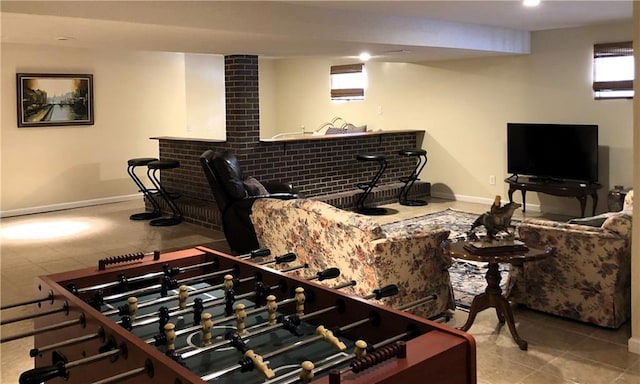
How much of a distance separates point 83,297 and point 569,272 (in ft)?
9.56

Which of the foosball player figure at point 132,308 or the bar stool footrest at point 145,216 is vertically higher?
the foosball player figure at point 132,308

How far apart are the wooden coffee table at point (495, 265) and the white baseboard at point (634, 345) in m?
0.57

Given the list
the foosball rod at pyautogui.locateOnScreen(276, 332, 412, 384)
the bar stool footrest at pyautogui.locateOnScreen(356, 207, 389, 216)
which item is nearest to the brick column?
the bar stool footrest at pyautogui.locateOnScreen(356, 207, 389, 216)

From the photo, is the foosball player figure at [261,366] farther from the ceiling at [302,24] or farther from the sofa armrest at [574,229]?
the ceiling at [302,24]

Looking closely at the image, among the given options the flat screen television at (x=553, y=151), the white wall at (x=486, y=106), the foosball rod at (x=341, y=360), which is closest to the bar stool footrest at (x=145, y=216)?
the white wall at (x=486, y=106)

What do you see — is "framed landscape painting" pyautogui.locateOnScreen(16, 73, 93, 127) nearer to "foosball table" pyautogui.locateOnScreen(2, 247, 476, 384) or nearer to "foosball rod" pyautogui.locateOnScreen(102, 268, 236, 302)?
"foosball table" pyautogui.locateOnScreen(2, 247, 476, 384)

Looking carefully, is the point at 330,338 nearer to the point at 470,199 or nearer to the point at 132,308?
the point at 132,308

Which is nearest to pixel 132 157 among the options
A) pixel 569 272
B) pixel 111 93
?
pixel 111 93

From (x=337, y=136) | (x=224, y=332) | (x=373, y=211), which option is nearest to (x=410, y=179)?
(x=373, y=211)

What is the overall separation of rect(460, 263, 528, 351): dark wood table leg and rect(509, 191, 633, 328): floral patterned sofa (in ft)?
1.25

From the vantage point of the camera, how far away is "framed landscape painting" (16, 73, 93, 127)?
7879 mm

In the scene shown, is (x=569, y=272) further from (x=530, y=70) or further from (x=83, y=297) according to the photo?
(x=530, y=70)

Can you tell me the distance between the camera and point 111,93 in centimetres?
874

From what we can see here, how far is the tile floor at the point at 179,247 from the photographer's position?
316 cm
